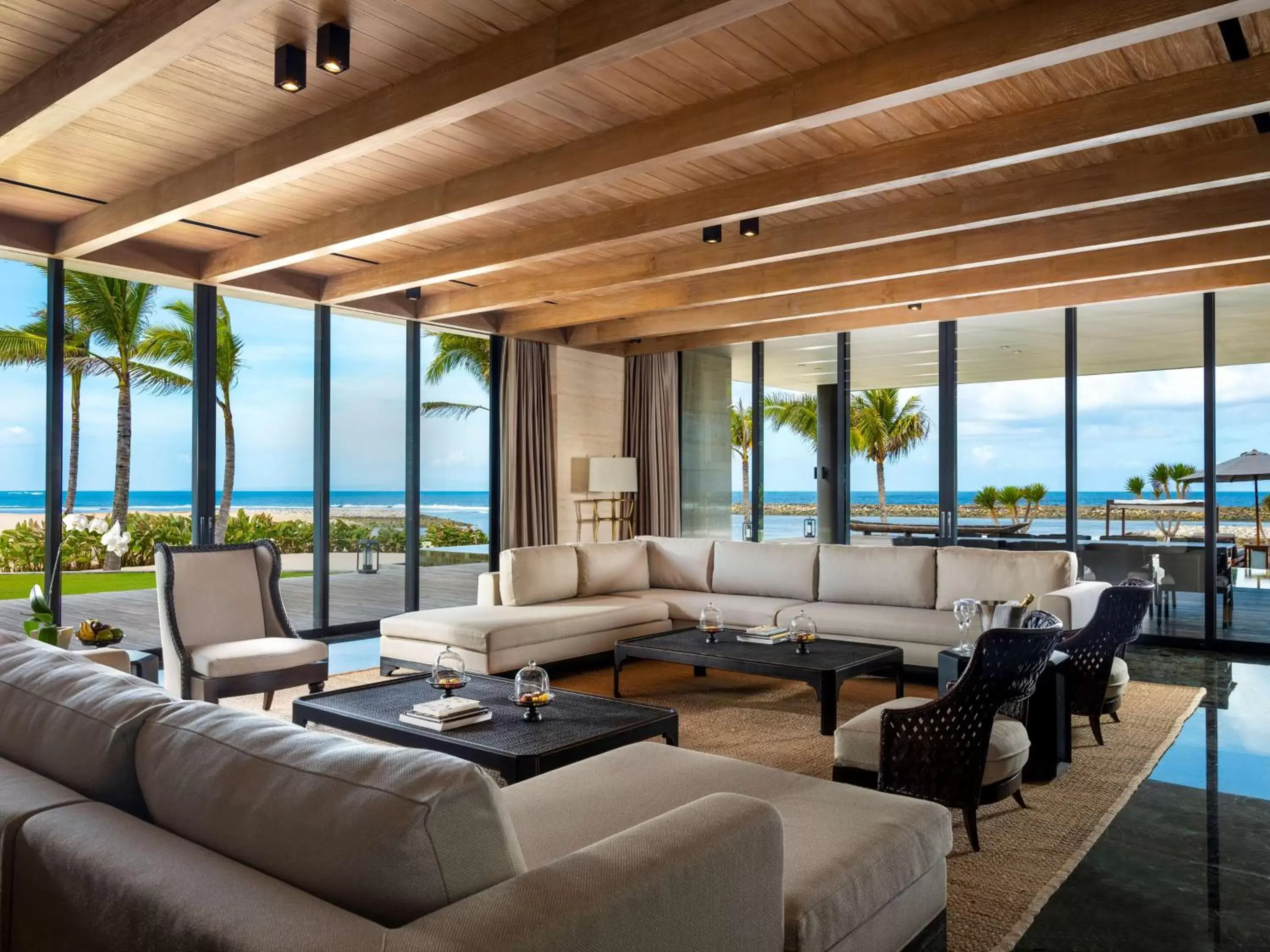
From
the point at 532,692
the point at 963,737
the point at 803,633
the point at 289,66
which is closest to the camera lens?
the point at 963,737

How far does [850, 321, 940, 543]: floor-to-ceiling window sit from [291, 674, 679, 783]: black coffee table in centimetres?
502

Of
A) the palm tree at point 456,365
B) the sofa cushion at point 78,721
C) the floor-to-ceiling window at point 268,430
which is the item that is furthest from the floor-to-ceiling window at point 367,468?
the sofa cushion at point 78,721

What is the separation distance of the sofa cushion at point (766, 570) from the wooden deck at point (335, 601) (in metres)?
2.92

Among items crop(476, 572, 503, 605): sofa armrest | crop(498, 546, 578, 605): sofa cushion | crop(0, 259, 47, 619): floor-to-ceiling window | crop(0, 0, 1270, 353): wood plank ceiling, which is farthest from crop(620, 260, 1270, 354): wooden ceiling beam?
crop(0, 259, 47, 619): floor-to-ceiling window

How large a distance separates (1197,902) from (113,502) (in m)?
6.62

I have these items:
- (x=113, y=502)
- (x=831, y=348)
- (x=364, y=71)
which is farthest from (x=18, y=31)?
(x=831, y=348)

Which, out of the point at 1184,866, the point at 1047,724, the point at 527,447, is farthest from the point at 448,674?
the point at 527,447

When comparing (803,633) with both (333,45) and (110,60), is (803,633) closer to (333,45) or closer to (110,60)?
(333,45)

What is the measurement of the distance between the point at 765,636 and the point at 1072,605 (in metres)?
1.65

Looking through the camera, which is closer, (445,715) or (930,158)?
(445,715)

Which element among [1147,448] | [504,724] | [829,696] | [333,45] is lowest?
[829,696]

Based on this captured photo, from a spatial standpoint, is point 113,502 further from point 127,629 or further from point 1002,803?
point 1002,803

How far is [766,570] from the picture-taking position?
6.49m

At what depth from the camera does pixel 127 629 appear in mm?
6844
